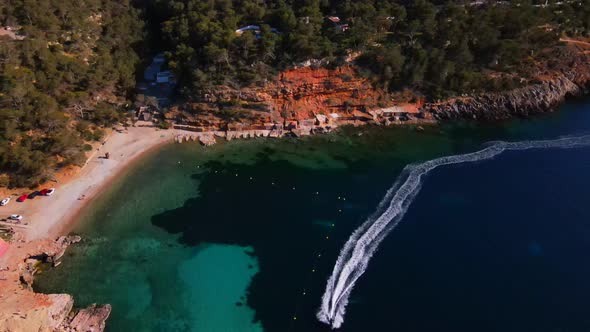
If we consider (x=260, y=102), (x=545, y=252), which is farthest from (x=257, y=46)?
(x=545, y=252)

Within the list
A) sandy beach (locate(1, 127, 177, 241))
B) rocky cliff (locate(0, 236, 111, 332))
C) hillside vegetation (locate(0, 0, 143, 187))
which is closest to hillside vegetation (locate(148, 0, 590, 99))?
hillside vegetation (locate(0, 0, 143, 187))

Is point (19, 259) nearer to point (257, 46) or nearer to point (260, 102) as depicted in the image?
point (260, 102)

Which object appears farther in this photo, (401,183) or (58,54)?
(58,54)

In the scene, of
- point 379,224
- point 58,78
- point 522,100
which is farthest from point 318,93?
point 58,78

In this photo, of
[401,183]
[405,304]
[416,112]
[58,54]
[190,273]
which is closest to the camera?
[405,304]

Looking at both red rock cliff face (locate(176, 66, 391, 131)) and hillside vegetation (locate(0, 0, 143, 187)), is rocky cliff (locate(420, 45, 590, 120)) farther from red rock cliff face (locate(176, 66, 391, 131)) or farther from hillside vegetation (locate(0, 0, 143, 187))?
hillside vegetation (locate(0, 0, 143, 187))

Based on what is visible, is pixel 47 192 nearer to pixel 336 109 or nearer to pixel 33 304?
pixel 33 304

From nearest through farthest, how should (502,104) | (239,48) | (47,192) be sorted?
(47,192)
(239,48)
(502,104)
